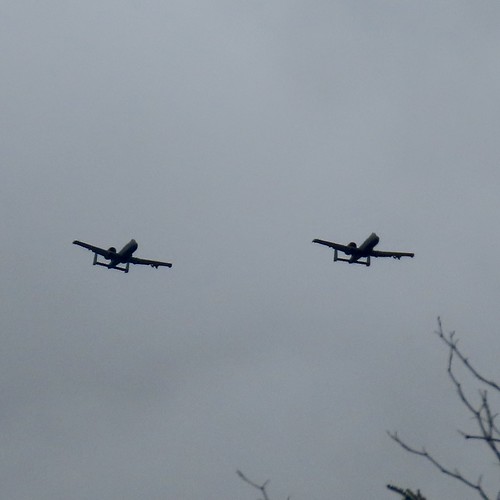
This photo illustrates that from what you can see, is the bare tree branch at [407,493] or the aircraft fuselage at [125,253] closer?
the bare tree branch at [407,493]

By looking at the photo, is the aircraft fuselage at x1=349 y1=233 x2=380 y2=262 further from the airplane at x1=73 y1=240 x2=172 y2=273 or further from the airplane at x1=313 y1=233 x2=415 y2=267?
the airplane at x1=73 y1=240 x2=172 y2=273

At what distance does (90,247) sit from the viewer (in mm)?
55188

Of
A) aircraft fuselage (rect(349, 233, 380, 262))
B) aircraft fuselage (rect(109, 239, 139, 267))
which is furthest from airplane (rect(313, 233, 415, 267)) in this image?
aircraft fuselage (rect(109, 239, 139, 267))

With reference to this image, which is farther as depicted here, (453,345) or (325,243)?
(325,243)

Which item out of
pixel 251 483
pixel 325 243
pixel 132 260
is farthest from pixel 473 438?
pixel 132 260

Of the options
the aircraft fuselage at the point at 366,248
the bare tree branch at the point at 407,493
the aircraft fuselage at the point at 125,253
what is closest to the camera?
the bare tree branch at the point at 407,493

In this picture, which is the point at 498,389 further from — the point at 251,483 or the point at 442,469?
the point at 251,483

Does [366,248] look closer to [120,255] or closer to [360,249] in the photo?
[360,249]

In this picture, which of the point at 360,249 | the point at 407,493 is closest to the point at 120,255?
the point at 360,249

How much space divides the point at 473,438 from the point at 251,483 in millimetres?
2131

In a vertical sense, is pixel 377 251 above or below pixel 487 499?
above

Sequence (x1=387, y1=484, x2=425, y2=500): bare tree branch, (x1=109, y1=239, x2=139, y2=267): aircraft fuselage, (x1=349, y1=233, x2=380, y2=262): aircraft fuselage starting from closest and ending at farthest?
1. (x1=387, y1=484, x2=425, y2=500): bare tree branch
2. (x1=349, y1=233, x2=380, y2=262): aircraft fuselage
3. (x1=109, y1=239, x2=139, y2=267): aircraft fuselage

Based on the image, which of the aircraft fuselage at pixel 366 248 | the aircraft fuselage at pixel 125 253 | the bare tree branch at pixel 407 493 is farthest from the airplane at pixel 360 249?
the bare tree branch at pixel 407 493

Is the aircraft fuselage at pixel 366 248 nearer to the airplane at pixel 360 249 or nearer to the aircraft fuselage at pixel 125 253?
the airplane at pixel 360 249
